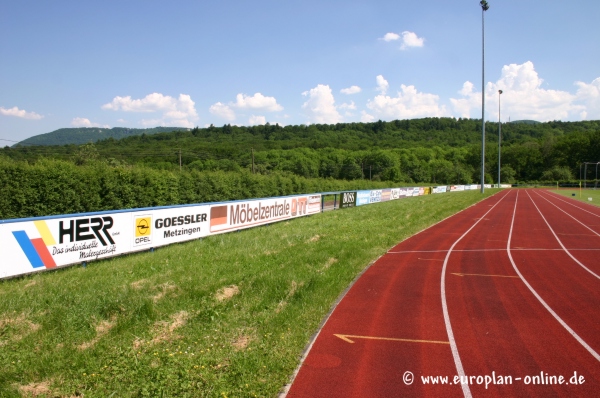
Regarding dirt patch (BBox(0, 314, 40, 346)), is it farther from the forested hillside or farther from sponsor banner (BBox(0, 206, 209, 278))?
the forested hillside

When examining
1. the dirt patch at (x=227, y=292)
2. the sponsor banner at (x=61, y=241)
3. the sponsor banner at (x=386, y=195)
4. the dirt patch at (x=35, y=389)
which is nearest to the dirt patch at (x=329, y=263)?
the dirt patch at (x=227, y=292)

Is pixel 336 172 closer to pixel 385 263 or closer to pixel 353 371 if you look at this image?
pixel 385 263

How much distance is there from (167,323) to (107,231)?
19.2 feet

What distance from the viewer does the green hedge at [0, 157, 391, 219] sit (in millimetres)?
18719

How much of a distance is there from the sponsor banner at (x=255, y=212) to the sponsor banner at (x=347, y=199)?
6.77 metres

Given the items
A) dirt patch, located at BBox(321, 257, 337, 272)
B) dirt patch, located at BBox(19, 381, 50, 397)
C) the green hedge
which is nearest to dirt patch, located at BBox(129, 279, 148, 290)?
dirt patch, located at BBox(19, 381, 50, 397)

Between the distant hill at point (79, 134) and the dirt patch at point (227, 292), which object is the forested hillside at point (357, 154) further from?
the dirt patch at point (227, 292)

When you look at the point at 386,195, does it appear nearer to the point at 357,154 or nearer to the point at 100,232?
the point at 100,232

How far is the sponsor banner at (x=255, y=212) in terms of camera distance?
16438 mm

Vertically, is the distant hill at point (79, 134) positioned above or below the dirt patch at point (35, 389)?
above

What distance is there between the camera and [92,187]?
73.6 feet

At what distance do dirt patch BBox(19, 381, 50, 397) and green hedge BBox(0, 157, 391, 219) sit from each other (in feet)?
54.6

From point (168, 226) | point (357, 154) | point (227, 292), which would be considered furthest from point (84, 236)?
point (357, 154)

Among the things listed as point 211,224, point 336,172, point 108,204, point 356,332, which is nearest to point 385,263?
point 356,332
